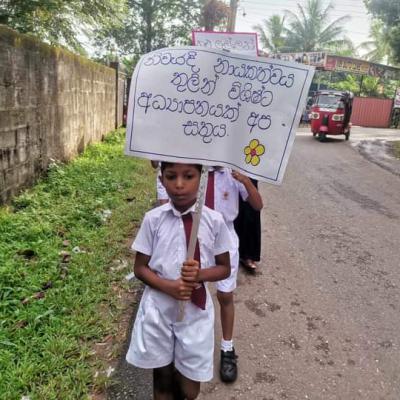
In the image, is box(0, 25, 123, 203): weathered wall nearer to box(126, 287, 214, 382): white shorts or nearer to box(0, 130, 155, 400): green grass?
box(0, 130, 155, 400): green grass

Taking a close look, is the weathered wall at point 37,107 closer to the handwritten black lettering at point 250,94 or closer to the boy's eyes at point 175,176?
the boy's eyes at point 175,176

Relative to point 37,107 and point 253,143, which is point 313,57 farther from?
point 253,143

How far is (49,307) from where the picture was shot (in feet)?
9.78

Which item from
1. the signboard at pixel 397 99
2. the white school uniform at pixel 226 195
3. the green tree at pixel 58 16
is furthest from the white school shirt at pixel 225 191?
the signboard at pixel 397 99

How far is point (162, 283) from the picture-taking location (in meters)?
1.86

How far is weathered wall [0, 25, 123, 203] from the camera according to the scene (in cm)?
469

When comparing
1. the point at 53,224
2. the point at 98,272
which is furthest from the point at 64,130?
the point at 98,272

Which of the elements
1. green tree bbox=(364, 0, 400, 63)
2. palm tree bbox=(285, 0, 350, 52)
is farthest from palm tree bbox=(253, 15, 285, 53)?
green tree bbox=(364, 0, 400, 63)

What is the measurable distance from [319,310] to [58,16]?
9.92 meters

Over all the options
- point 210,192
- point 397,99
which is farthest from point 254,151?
point 397,99

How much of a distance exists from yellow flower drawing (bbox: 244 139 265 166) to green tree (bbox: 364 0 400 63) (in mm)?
14921

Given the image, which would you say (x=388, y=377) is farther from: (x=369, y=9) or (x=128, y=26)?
(x=128, y=26)

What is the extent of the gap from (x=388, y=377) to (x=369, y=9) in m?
15.0

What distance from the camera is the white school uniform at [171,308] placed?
74.4 inches
